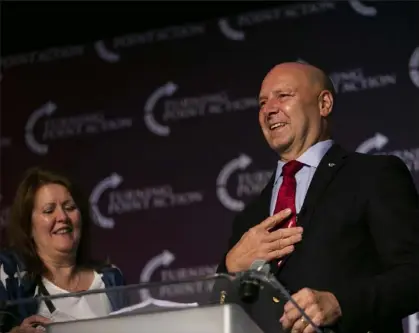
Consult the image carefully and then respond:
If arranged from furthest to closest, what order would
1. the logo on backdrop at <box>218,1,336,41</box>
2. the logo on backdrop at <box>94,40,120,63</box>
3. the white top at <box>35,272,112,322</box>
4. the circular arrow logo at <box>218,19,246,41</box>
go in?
1. the logo on backdrop at <box>94,40,120,63</box>
2. the circular arrow logo at <box>218,19,246,41</box>
3. the logo on backdrop at <box>218,1,336,41</box>
4. the white top at <box>35,272,112,322</box>

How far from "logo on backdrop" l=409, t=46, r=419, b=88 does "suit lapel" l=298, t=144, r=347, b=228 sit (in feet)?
5.08

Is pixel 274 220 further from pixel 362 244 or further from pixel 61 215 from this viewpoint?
pixel 61 215

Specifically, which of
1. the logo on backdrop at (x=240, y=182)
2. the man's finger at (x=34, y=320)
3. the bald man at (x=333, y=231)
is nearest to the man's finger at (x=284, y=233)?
the bald man at (x=333, y=231)

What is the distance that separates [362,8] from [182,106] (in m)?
0.89

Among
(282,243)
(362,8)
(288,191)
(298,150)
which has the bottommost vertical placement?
(282,243)

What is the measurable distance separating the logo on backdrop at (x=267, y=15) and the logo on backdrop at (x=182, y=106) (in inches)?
11.5

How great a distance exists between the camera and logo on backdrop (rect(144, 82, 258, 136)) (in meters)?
Answer: 4.72

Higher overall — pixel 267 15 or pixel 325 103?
pixel 267 15

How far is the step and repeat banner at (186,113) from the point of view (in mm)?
4426

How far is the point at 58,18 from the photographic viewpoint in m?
5.08

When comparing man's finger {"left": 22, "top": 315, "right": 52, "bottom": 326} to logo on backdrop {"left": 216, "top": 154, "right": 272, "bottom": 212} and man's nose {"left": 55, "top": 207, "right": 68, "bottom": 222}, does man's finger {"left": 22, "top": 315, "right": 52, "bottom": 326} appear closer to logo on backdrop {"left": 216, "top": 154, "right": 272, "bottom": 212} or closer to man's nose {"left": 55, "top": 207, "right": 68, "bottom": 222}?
man's nose {"left": 55, "top": 207, "right": 68, "bottom": 222}

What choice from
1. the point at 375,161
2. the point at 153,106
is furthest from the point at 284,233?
the point at 153,106

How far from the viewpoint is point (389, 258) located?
102 inches

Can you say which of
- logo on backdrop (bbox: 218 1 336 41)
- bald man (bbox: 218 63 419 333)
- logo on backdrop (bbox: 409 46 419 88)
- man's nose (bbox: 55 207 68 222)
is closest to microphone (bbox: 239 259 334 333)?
bald man (bbox: 218 63 419 333)
